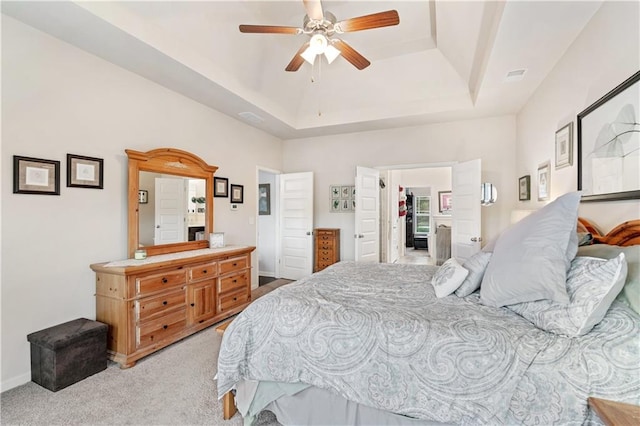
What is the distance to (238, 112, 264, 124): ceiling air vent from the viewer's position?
4.23 meters

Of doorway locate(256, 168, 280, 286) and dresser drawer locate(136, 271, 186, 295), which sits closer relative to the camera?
dresser drawer locate(136, 271, 186, 295)

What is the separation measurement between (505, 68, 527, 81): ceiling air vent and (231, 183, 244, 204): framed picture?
12.2 feet

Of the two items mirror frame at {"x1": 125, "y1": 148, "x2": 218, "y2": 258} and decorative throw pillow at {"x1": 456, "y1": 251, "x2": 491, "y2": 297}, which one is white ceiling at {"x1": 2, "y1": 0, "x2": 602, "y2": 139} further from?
decorative throw pillow at {"x1": 456, "y1": 251, "x2": 491, "y2": 297}

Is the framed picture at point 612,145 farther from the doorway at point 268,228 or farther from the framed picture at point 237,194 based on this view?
the doorway at point 268,228

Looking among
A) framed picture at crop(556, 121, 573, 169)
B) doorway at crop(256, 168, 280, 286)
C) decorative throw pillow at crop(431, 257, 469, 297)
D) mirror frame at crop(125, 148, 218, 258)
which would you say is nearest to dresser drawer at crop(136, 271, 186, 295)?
mirror frame at crop(125, 148, 218, 258)

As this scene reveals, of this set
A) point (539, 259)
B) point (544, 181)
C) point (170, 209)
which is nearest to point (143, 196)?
point (170, 209)

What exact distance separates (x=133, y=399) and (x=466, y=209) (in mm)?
4199

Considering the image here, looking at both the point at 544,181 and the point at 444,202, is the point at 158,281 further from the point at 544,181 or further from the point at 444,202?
the point at 444,202

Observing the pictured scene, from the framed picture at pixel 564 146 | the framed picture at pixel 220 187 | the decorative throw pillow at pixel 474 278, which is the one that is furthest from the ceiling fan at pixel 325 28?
the framed picture at pixel 220 187

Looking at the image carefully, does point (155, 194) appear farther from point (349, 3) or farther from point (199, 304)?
point (349, 3)

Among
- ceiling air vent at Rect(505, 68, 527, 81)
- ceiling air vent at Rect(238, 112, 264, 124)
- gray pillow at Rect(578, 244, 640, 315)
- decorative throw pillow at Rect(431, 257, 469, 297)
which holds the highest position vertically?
ceiling air vent at Rect(238, 112, 264, 124)

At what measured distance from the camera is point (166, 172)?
3271mm

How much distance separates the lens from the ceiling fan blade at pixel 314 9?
83.0 inches

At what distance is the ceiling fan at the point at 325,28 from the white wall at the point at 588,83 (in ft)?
4.44
